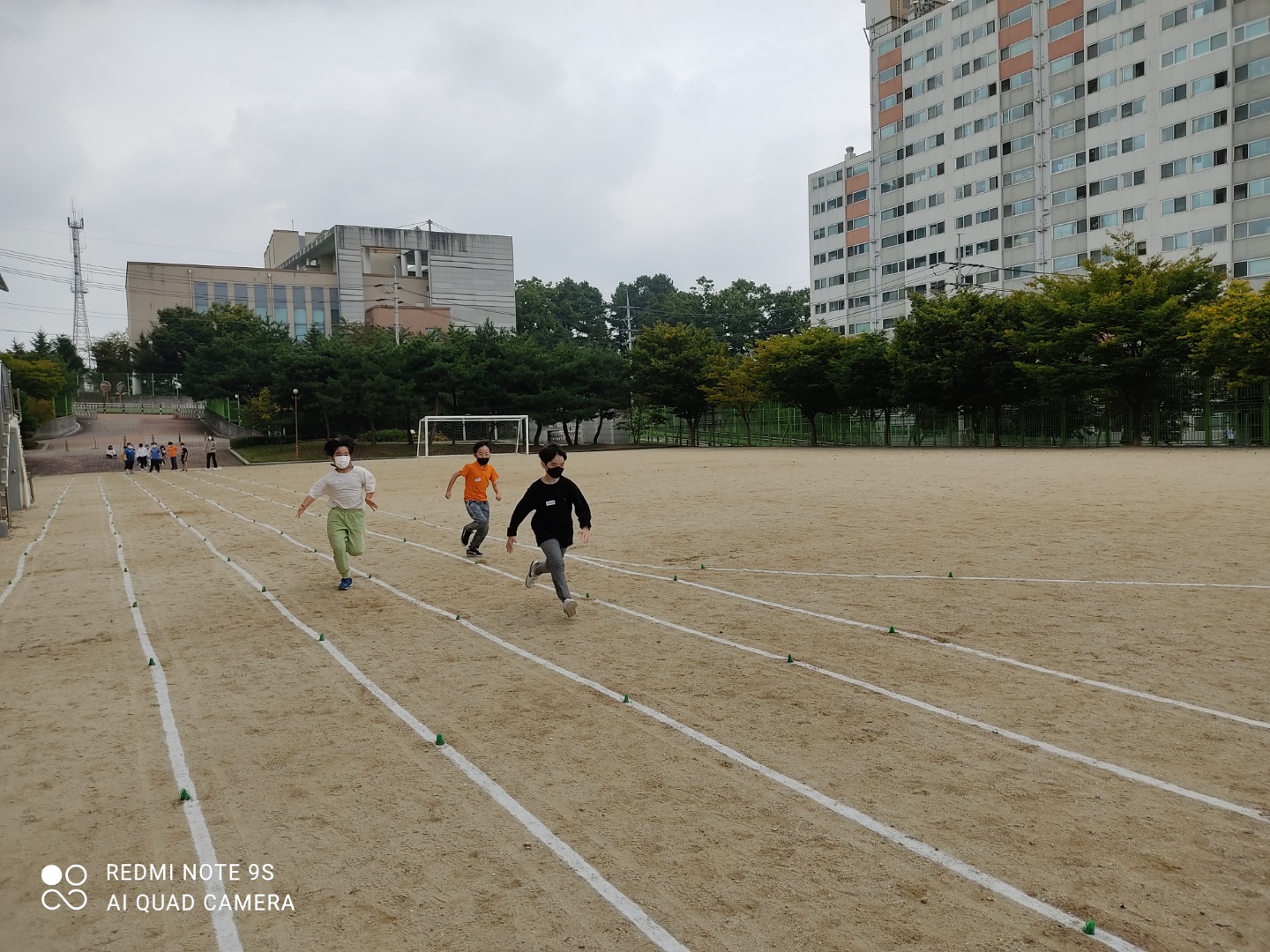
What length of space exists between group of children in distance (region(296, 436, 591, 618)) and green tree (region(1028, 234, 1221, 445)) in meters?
32.9

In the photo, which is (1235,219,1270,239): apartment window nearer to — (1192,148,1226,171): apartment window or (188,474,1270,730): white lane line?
(1192,148,1226,171): apartment window

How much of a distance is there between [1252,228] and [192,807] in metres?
66.5

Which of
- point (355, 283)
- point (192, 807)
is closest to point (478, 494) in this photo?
point (192, 807)

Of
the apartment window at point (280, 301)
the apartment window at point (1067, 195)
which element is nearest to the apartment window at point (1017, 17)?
the apartment window at point (1067, 195)

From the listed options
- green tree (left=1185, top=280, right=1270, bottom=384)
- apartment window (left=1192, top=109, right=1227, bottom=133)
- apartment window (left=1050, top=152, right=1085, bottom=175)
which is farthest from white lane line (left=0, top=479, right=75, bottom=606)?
apartment window (left=1050, top=152, right=1085, bottom=175)

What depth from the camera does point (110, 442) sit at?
64812 millimetres

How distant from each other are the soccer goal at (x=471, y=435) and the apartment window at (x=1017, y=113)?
43316 mm

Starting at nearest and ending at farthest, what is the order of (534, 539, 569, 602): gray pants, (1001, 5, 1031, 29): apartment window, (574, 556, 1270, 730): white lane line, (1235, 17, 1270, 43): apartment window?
(574, 556, 1270, 730): white lane line < (534, 539, 569, 602): gray pants < (1235, 17, 1270, 43): apartment window < (1001, 5, 1031, 29): apartment window

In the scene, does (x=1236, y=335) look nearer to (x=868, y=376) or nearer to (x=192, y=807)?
(x=868, y=376)

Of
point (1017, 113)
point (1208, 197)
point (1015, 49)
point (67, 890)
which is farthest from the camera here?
point (1017, 113)

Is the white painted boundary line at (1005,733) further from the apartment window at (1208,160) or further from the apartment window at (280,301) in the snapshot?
the apartment window at (280,301)

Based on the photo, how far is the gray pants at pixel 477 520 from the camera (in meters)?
12.6

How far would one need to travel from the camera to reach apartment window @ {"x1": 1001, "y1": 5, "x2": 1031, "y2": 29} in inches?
2670

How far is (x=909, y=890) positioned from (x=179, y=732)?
450 centimetres
